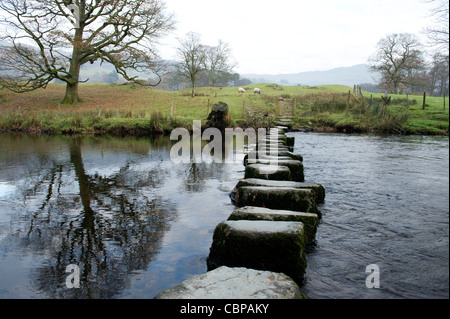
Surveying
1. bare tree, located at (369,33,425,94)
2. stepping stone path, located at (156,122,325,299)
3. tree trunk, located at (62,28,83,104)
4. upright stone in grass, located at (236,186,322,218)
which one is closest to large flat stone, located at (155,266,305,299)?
stepping stone path, located at (156,122,325,299)

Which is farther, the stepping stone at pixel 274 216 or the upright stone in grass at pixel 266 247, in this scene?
the stepping stone at pixel 274 216

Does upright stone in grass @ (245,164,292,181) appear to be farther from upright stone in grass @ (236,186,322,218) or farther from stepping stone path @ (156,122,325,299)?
upright stone in grass @ (236,186,322,218)

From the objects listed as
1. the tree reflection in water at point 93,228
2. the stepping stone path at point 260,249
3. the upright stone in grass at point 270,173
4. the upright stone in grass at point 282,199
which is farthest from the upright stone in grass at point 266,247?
the upright stone in grass at point 270,173

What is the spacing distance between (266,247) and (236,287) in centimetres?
81

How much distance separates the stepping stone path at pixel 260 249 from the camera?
2.43 meters

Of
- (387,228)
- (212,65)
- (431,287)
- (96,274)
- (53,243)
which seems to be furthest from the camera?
(212,65)

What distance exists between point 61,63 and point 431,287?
29420 mm

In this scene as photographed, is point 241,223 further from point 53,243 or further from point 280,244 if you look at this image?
point 53,243

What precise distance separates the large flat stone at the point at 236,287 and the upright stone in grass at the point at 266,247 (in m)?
0.51

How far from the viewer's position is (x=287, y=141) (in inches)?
487

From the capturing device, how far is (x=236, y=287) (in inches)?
96.0

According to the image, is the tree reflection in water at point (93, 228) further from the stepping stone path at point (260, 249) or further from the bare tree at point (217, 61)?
→ the bare tree at point (217, 61)

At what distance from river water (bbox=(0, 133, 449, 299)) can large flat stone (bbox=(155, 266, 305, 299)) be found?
75cm
